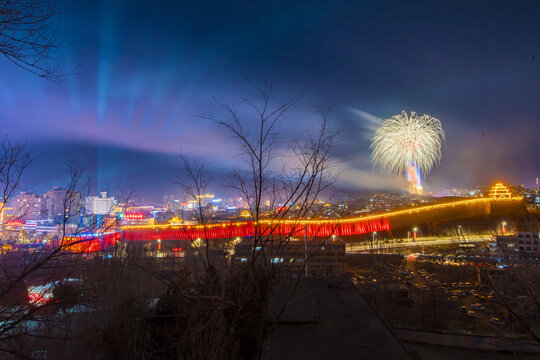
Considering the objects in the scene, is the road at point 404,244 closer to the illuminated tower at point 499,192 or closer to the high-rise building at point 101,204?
the illuminated tower at point 499,192

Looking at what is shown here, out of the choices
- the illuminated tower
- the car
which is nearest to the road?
the illuminated tower

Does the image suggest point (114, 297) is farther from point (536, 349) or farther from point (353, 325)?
point (536, 349)

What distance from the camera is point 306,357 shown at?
4.79m

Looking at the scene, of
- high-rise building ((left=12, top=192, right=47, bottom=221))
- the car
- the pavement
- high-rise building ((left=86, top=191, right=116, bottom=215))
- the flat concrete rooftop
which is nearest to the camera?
high-rise building ((left=12, top=192, right=47, bottom=221))

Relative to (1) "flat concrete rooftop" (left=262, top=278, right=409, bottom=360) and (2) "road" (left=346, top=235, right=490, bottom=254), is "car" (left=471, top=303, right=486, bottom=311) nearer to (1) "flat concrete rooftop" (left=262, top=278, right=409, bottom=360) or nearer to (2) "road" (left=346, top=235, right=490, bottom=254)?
(2) "road" (left=346, top=235, right=490, bottom=254)

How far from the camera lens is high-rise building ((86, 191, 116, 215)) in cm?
643

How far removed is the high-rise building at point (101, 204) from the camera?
6432mm

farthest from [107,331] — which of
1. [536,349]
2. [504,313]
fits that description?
[504,313]

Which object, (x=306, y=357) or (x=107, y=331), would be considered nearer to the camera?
(x=306, y=357)

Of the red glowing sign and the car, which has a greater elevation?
the red glowing sign

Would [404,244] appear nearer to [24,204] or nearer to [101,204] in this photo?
[101,204]

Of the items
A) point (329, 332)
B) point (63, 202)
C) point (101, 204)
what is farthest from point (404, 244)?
point (63, 202)

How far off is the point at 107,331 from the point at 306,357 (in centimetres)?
491

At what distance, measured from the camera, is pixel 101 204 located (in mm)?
7227
